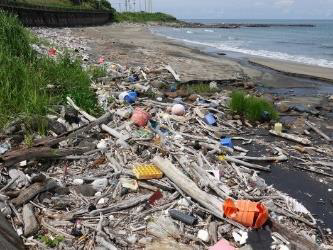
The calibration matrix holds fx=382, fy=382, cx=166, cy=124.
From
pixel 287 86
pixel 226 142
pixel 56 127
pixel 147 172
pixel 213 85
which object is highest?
pixel 56 127

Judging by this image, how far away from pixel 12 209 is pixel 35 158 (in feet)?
4.56

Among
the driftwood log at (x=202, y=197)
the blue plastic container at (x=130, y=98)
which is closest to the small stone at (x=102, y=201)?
the driftwood log at (x=202, y=197)

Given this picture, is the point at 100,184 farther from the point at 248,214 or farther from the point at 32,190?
the point at 248,214

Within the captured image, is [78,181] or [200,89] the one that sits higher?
[78,181]

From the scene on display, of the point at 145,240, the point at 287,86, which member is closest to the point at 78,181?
the point at 145,240

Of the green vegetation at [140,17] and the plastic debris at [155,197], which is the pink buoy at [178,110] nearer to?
the plastic debris at [155,197]

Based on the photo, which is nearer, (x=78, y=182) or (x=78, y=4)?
(x=78, y=182)

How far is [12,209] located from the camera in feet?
17.3

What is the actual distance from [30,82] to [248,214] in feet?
19.5

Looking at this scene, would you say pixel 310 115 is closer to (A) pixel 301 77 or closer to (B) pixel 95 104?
(B) pixel 95 104

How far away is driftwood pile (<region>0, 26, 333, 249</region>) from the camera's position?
204 inches

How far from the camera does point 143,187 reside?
6254 millimetres

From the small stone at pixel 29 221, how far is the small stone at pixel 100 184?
3.66 ft

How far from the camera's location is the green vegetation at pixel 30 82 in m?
7.80
